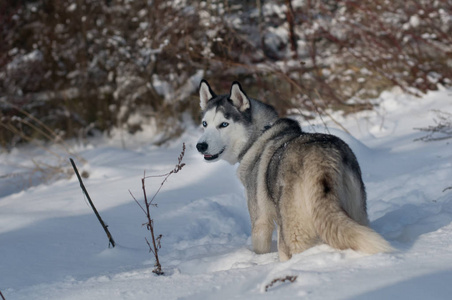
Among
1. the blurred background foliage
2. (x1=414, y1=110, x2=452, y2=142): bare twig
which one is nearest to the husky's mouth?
(x1=414, y1=110, x2=452, y2=142): bare twig

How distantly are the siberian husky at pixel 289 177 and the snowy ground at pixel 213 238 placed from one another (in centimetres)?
15

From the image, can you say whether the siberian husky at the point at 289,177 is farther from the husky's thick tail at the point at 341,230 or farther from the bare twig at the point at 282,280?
the bare twig at the point at 282,280

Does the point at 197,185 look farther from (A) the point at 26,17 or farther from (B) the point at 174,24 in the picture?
(A) the point at 26,17

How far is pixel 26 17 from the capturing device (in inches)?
464

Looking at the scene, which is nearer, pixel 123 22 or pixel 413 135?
pixel 413 135

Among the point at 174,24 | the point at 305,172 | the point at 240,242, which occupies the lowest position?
the point at 240,242

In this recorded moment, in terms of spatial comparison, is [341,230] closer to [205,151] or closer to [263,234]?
[263,234]

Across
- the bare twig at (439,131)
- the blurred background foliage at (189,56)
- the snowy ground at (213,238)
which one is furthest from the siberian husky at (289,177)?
the blurred background foliage at (189,56)

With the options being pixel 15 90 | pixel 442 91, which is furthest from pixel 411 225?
pixel 15 90

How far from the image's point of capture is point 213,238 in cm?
412

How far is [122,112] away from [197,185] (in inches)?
259

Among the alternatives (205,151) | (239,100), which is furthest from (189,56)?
(205,151)

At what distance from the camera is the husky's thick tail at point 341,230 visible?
2.17 metres

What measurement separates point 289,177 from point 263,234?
78 cm
